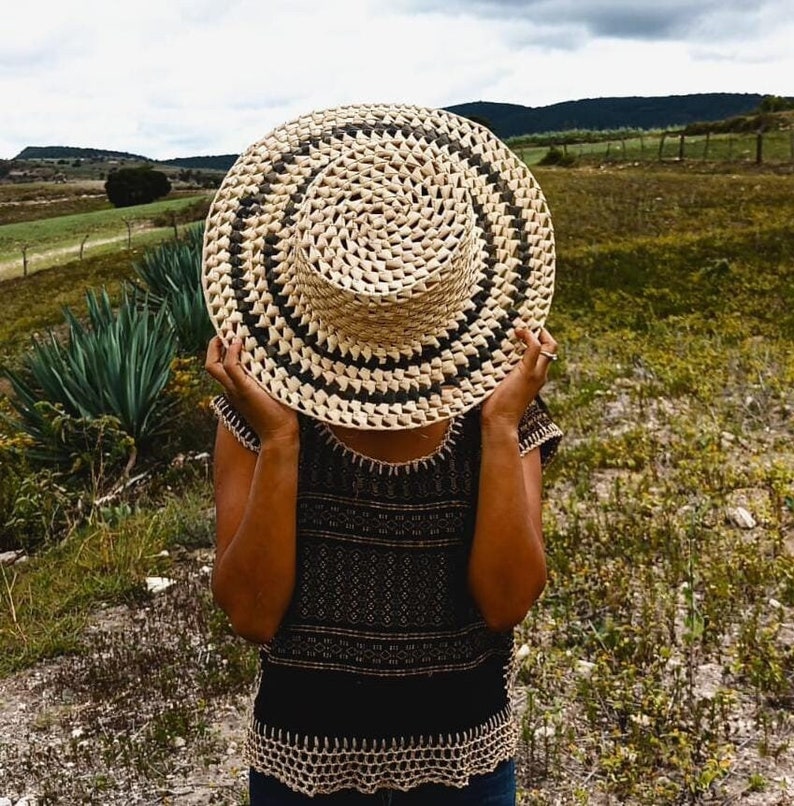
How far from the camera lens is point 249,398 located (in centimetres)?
144

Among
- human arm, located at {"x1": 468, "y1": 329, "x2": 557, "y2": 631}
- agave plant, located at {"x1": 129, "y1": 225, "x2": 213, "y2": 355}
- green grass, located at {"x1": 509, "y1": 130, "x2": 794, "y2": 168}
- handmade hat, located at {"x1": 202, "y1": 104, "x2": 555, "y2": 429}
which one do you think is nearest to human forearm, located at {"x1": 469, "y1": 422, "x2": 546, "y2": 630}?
human arm, located at {"x1": 468, "y1": 329, "x2": 557, "y2": 631}

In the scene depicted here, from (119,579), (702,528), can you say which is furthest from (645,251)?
(119,579)

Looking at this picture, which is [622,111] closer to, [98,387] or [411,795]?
[98,387]

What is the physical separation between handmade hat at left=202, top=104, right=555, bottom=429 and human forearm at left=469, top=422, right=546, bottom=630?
0.12 m

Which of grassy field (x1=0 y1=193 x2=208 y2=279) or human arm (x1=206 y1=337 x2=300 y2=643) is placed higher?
human arm (x1=206 y1=337 x2=300 y2=643)

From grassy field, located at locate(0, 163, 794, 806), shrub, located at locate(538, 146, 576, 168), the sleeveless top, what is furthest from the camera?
shrub, located at locate(538, 146, 576, 168)

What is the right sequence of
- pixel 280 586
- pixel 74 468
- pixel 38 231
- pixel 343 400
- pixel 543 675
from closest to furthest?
pixel 343 400, pixel 280 586, pixel 543 675, pixel 74 468, pixel 38 231

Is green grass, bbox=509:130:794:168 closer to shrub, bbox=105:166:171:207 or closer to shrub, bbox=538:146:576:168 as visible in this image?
shrub, bbox=538:146:576:168

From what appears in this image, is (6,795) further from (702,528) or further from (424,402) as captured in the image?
(702,528)

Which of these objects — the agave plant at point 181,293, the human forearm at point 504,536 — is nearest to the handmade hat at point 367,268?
the human forearm at point 504,536

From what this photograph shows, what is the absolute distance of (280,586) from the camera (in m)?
1.52

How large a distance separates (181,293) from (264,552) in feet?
28.4

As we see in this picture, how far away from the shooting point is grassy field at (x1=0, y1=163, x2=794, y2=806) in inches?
129

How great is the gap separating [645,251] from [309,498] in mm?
11632
